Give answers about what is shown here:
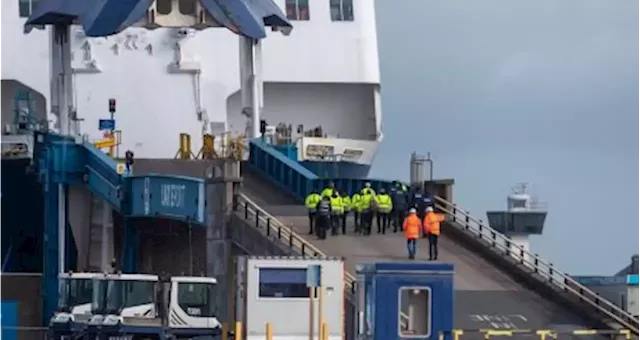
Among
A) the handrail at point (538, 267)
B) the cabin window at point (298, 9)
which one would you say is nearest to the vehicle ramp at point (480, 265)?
the handrail at point (538, 267)

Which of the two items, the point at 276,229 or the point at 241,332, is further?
the point at 276,229

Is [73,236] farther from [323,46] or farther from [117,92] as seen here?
[323,46]

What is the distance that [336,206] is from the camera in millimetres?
35719

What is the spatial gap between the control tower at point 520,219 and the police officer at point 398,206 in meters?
7.69

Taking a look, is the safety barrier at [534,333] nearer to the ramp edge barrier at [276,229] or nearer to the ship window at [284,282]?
the ship window at [284,282]

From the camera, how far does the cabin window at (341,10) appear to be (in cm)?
4822

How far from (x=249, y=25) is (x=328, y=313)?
39.4 ft

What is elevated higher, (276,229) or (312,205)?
(312,205)

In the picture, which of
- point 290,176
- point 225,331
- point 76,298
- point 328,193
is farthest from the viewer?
point 290,176

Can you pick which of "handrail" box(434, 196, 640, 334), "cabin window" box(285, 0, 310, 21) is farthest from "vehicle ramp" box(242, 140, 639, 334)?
"cabin window" box(285, 0, 310, 21)

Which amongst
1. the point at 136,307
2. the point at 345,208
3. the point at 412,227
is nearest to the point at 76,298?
the point at 136,307

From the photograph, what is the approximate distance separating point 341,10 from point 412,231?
16123mm

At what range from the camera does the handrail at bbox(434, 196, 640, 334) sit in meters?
31.3

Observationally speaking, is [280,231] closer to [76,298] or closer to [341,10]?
[76,298]
